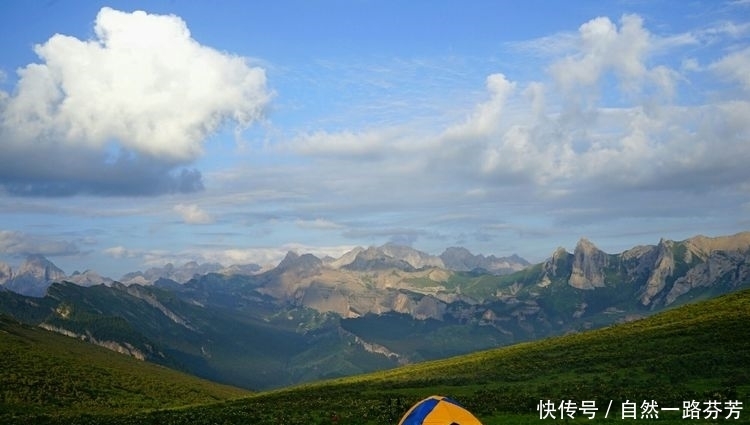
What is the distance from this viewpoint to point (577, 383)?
76938 millimetres

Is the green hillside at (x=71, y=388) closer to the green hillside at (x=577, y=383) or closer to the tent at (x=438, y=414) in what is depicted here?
the green hillside at (x=577, y=383)

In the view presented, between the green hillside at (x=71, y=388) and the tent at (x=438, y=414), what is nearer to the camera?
the tent at (x=438, y=414)

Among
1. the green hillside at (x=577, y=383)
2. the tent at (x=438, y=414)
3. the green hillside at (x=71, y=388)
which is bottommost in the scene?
the green hillside at (x=71, y=388)

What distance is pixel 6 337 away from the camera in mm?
176000

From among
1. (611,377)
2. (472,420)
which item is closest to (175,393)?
(611,377)

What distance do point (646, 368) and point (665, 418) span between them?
128 ft

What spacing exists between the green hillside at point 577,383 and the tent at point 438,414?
16.4 metres

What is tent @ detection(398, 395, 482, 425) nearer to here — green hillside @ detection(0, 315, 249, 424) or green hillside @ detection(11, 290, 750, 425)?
green hillside @ detection(11, 290, 750, 425)

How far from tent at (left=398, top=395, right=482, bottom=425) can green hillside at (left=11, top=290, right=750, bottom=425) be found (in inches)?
646

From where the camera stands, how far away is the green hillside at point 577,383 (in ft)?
181

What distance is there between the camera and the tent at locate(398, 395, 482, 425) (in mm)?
30859

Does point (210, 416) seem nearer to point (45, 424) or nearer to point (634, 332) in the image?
point (45, 424)

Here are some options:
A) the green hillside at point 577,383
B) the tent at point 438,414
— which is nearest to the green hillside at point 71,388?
the green hillside at point 577,383

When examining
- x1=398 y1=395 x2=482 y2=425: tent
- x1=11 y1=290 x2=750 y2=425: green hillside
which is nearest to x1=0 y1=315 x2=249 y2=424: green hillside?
x1=11 y1=290 x2=750 y2=425: green hillside
